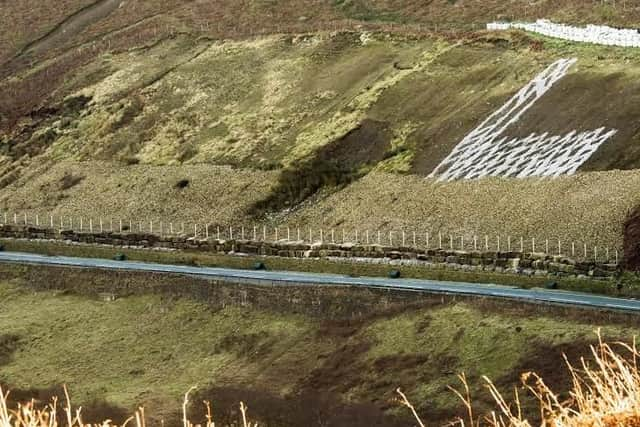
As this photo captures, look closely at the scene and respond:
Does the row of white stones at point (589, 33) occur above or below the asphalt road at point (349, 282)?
above

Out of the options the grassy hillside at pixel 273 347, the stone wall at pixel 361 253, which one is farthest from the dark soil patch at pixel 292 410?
the stone wall at pixel 361 253

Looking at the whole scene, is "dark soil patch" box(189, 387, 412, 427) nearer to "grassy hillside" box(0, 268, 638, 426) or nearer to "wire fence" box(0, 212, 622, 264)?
"grassy hillside" box(0, 268, 638, 426)

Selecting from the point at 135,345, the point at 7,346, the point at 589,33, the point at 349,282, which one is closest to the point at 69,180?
the point at 7,346

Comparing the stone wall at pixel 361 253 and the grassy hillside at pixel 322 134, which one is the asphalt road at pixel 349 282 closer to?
the stone wall at pixel 361 253

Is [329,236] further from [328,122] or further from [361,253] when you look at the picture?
[328,122]

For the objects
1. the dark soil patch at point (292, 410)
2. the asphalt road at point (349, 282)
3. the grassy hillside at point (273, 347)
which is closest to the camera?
the dark soil patch at point (292, 410)

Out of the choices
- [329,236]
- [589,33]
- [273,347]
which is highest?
[589,33]

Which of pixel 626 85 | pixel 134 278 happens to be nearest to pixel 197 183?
pixel 134 278

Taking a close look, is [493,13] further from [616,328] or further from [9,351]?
[616,328]
